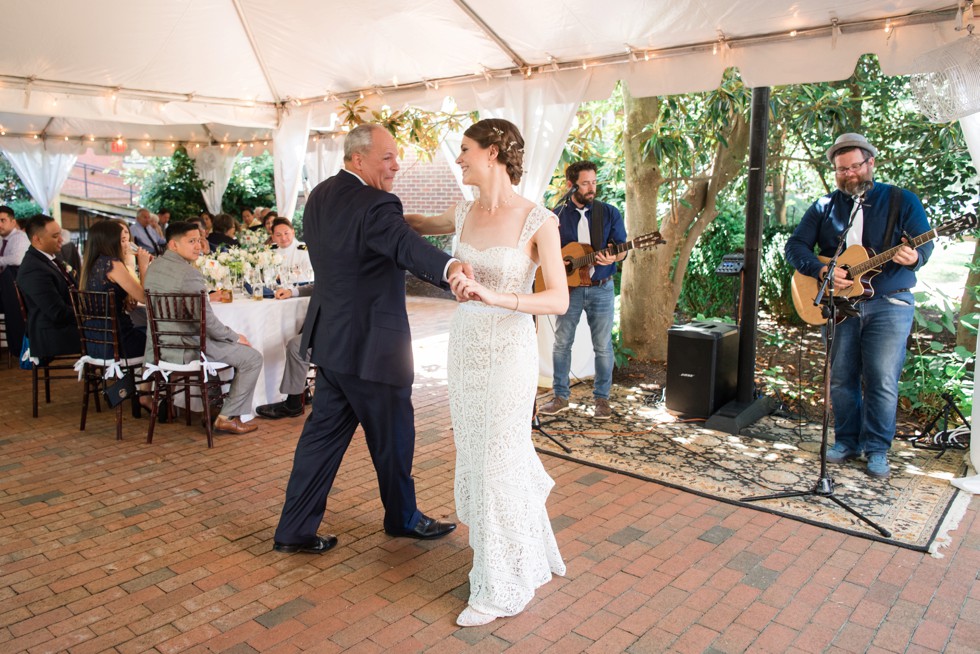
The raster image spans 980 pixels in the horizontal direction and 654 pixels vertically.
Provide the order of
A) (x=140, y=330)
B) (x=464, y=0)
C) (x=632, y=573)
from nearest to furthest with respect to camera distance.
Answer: (x=632, y=573) < (x=464, y=0) < (x=140, y=330)

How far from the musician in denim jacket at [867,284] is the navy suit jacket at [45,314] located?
17.5 ft

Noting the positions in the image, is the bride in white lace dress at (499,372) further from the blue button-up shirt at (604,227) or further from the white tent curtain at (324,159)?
the white tent curtain at (324,159)

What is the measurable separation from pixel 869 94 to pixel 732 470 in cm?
460

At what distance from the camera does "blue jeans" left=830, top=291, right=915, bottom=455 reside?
4.49 m

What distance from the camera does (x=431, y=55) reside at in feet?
20.7

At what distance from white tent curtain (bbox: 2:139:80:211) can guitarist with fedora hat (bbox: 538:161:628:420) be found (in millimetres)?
9006

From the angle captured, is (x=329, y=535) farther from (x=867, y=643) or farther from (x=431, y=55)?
(x=431, y=55)

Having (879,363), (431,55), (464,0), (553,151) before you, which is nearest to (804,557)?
(879,363)

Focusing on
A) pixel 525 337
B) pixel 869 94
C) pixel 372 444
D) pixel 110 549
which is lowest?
pixel 110 549

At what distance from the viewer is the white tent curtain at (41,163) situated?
11031 mm

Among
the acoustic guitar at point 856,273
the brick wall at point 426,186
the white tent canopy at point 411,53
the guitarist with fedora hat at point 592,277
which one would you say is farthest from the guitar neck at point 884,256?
the brick wall at point 426,186

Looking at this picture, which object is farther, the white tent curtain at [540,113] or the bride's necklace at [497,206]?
the white tent curtain at [540,113]

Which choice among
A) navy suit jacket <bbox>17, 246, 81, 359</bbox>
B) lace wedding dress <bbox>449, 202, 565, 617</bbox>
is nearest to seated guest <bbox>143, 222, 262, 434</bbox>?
navy suit jacket <bbox>17, 246, 81, 359</bbox>

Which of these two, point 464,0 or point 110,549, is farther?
point 464,0
